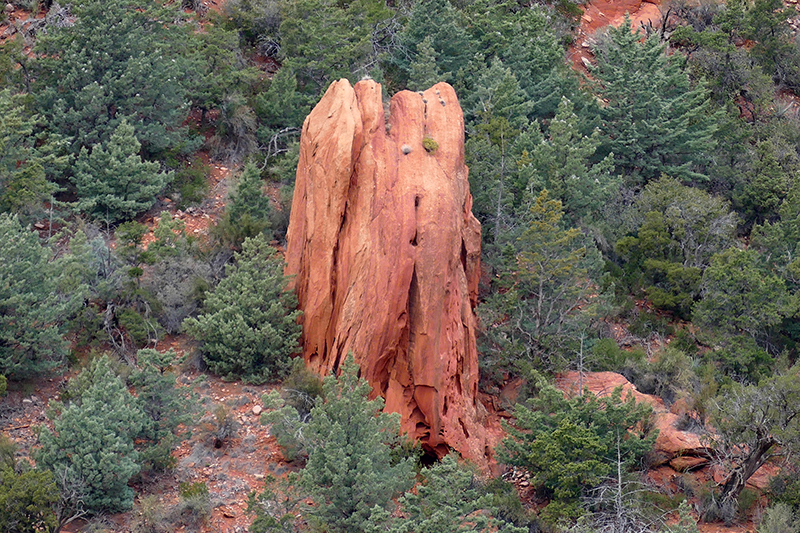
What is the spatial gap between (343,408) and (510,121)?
9425 millimetres

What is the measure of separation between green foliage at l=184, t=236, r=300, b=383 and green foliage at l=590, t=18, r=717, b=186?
391 inches

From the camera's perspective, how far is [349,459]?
15352 millimetres

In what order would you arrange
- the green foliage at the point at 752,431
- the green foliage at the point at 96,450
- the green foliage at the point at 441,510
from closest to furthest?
the green foliage at the point at 441,510 < the green foliage at the point at 96,450 < the green foliage at the point at 752,431

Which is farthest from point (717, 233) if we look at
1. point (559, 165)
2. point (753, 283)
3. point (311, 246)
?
point (311, 246)

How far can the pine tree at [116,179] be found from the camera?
70.3ft

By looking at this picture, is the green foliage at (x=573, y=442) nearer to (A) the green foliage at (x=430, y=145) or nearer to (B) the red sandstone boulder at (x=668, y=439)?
(B) the red sandstone boulder at (x=668, y=439)

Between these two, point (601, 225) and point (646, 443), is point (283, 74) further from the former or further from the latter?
point (646, 443)

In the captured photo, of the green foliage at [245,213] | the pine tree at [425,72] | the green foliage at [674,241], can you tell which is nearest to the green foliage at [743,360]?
the green foliage at [674,241]

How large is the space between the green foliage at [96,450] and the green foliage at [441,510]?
3.30 metres

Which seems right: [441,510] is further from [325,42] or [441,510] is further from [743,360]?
[325,42]

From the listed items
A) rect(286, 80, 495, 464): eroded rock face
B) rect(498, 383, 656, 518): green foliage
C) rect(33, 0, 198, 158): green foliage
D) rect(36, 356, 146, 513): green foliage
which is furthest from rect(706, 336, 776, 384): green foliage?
rect(33, 0, 198, 158): green foliage

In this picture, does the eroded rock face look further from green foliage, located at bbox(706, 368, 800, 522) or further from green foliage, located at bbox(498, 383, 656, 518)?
green foliage, located at bbox(706, 368, 800, 522)

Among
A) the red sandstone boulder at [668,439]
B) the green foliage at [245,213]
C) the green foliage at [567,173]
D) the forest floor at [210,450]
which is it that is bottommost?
the forest floor at [210,450]

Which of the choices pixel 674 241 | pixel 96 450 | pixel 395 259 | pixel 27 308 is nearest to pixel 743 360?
pixel 674 241
